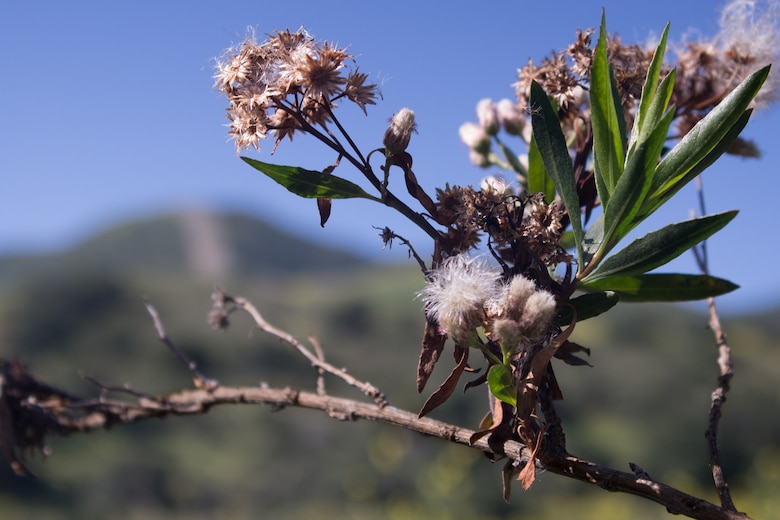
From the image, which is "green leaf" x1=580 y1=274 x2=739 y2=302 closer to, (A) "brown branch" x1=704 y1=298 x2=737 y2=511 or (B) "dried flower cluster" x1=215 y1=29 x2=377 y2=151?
(A) "brown branch" x1=704 y1=298 x2=737 y2=511

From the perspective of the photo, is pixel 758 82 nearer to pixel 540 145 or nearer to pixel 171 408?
pixel 540 145

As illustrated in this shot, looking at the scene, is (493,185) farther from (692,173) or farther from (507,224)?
(692,173)

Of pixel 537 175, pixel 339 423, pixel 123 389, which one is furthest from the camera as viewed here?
pixel 339 423

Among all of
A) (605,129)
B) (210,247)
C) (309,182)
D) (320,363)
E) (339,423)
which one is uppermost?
(605,129)

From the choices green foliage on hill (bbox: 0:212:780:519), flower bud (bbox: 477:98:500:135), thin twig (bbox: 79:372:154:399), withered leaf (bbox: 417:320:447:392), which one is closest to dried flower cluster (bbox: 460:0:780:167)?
flower bud (bbox: 477:98:500:135)

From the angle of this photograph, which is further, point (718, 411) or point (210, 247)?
point (210, 247)

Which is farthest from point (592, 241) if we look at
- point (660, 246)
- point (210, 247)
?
point (210, 247)

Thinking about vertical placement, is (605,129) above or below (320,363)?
above
